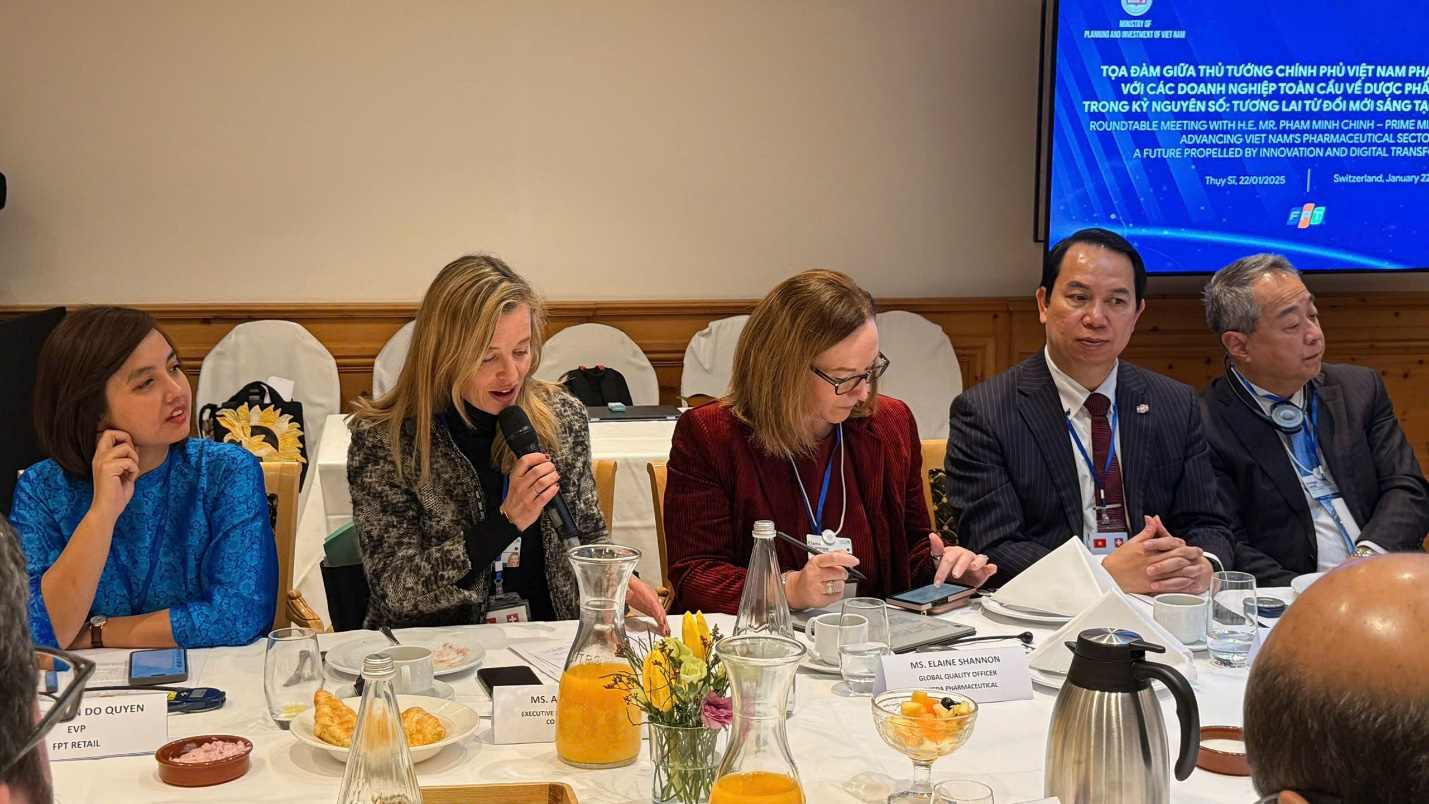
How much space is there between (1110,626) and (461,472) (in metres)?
1.30

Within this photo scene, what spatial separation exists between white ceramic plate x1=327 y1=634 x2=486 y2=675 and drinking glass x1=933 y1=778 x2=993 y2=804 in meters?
0.80

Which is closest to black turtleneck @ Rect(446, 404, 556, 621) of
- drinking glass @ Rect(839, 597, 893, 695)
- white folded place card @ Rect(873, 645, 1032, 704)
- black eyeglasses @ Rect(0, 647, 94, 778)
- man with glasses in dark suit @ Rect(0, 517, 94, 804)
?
drinking glass @ Rect(839, 597, 893, 695)

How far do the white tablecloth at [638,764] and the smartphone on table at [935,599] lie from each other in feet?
1.34

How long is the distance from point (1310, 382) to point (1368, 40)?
8.38ft

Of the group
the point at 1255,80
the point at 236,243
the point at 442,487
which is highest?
the point at 1255,80

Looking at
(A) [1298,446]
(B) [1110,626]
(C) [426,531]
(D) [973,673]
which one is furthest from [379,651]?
(A) [1298,446]

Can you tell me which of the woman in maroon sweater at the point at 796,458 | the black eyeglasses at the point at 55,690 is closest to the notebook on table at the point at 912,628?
the woman in maroon sweater at the point at 796,458

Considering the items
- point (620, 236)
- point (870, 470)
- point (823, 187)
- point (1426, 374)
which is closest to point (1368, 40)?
point (1426, 374)

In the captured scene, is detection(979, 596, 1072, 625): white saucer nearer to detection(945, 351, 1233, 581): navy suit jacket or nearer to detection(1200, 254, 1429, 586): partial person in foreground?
detection(945, 351, 1233, 581): navy suit jacket

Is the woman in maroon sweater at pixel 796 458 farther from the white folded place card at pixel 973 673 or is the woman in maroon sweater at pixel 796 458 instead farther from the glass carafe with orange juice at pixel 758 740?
the glass carafe with orange juice at pixel 758 740

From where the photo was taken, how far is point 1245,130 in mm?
5355

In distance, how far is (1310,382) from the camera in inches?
140

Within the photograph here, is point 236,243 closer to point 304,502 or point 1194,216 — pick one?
point 304,502

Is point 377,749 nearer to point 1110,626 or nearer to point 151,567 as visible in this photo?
point 1110,626
